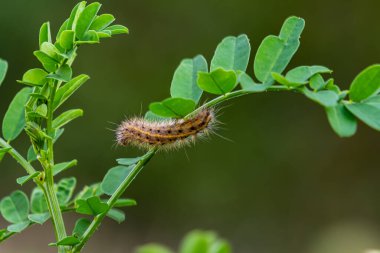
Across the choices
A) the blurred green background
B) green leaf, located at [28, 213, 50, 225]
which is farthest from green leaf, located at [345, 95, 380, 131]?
the blurred green background

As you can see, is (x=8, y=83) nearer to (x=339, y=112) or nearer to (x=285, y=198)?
(x=285, y=198)

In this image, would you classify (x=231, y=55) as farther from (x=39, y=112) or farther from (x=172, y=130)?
(x=39, y=112)

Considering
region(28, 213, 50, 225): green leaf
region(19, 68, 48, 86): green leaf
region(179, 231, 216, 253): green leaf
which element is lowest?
region(28, 213, 50, 225): green leaf

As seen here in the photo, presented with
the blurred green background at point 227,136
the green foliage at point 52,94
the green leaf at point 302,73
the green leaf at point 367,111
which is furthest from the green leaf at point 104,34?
the blurred green background at point 227,136

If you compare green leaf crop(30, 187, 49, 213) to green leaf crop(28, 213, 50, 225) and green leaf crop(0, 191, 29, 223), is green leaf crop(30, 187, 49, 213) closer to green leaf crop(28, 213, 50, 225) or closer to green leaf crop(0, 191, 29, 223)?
green leaf crop(0, 191, 29, 223)

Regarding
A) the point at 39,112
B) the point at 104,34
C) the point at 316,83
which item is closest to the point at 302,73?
the point at 316,83

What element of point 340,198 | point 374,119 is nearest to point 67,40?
point 374,119
